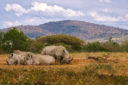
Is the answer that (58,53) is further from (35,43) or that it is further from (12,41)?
(35,43)

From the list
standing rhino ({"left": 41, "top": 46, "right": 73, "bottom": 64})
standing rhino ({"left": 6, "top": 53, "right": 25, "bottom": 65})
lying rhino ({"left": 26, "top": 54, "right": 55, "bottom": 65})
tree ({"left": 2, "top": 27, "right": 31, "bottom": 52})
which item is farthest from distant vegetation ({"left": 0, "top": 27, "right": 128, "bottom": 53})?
standing rhino ({"left": 6, "top": 53, "right": 25, "bottom": 65})

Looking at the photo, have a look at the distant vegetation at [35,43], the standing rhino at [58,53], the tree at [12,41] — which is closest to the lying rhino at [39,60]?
the standing rhino at [58,53]

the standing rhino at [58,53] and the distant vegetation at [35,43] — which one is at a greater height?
the standing rhino at [58,53]

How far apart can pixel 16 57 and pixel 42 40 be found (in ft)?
88.8

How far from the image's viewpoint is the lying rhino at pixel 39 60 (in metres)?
15.2

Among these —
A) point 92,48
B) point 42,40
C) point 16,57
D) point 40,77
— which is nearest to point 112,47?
point 92,48

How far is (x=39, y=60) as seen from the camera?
1551 cm

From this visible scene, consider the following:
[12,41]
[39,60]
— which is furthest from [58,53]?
[12,41]

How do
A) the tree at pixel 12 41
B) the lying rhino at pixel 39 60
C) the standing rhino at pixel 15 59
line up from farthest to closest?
the tree at pixel 12 41 < the lying rhino at pixel 39 60 < the standing rhino at pixel 15 59

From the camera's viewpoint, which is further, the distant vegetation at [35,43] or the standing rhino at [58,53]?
the distant vegetation at [35,43]

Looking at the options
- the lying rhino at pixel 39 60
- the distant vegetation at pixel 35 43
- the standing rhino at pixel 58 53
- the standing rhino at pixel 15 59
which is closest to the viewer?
the standing rhino at pixel 15 59

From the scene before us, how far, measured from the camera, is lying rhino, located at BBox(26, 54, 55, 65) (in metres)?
15.2

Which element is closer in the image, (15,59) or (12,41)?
(15,59)

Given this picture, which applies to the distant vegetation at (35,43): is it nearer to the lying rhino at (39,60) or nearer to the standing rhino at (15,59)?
the lying rhino at (39,60)
